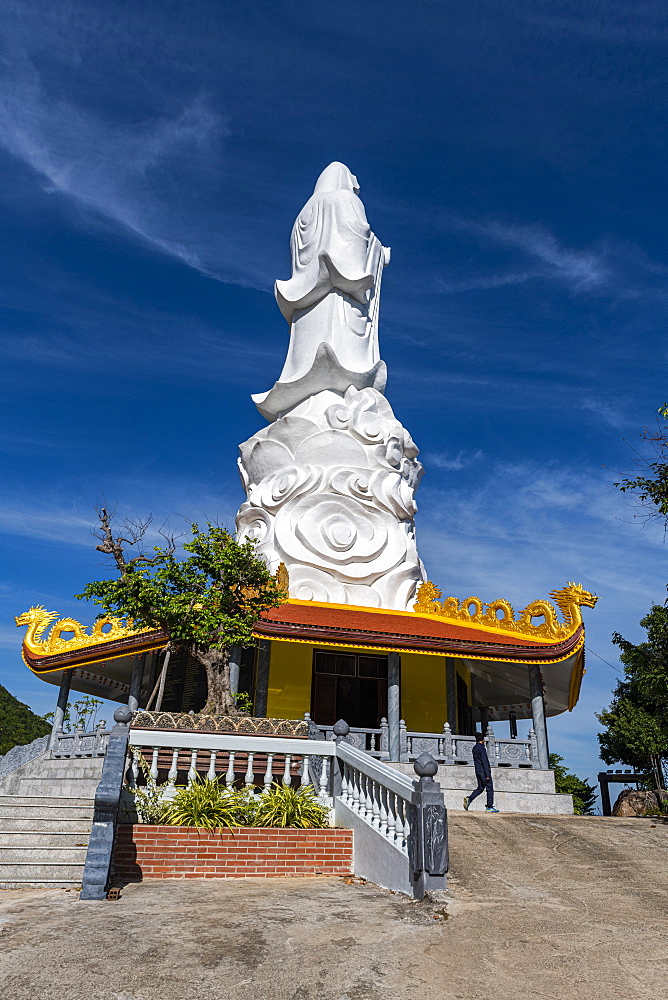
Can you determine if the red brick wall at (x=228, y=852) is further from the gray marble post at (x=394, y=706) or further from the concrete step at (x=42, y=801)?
the gray marble post at (x=394, y=706)

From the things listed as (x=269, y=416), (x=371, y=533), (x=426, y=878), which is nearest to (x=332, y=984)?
(x=426, y=878)

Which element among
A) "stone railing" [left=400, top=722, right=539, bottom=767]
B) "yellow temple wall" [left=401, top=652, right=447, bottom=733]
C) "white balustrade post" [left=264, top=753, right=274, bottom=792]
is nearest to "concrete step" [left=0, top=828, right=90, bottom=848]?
"white balustrade post" [left=264, top=753, right=274, bottom=792]

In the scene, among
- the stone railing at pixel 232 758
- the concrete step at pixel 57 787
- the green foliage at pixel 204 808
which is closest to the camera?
the green foliage at pixel 204 808

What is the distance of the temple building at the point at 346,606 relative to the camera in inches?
709

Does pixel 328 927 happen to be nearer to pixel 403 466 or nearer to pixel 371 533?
pixel 371 533

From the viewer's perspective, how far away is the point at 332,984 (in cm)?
519

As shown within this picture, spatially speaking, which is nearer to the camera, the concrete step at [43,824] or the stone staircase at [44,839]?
the stone staircase at [44,839]

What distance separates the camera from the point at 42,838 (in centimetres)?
973

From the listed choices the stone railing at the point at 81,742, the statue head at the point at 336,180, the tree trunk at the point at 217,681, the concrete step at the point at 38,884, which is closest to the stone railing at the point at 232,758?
the concrete step at the point at 38,884

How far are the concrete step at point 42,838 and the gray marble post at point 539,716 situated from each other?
10854 millimetres

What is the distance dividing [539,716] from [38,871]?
503 inches

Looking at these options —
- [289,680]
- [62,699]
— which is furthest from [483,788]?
[62,699]

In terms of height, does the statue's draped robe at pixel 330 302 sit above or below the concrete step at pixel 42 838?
above

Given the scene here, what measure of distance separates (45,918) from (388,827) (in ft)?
13.8
